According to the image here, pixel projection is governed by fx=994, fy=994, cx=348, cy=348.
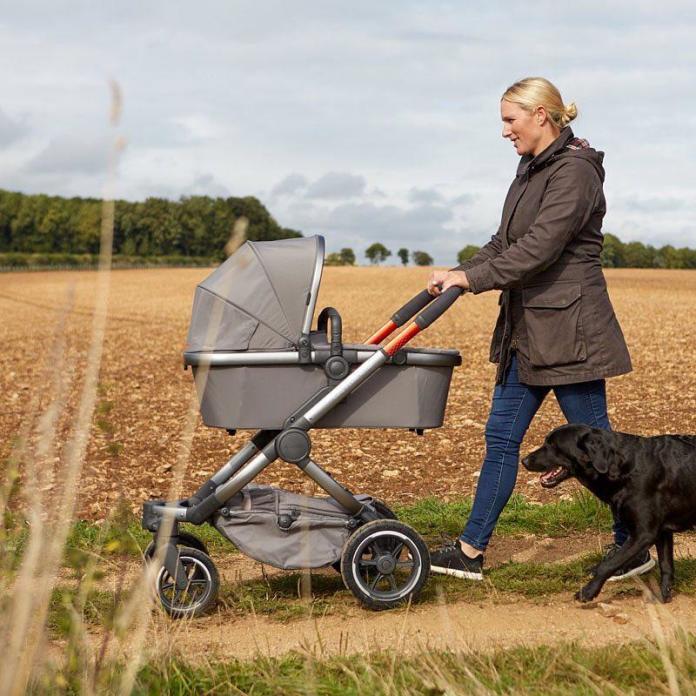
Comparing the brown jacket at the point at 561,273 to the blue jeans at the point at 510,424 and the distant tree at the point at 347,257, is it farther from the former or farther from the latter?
the distant tree at the point at 347,257

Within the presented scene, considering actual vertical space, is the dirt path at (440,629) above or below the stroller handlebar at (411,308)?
below

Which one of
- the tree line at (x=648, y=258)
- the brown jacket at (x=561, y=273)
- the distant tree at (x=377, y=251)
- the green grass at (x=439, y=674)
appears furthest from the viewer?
the distant tree at (x=377, y=251)

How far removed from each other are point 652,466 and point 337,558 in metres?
1.50

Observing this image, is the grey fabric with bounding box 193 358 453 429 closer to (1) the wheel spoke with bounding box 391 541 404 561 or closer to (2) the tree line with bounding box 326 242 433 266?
(1) the wheel spoke with bounding box 391 541 404 561

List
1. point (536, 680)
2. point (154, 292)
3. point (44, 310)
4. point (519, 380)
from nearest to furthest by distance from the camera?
point (536, 680) → point (519, 380) → point (44, 310) → point (154, 292)

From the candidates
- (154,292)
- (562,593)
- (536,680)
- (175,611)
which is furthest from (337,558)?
(154,292)

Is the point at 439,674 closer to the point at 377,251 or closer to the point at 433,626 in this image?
the point at 433,626

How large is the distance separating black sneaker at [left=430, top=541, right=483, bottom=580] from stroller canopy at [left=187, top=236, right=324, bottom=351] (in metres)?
1.41

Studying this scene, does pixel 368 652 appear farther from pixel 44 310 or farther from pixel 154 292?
pixel 154 292

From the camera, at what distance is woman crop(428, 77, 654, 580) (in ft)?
14.7

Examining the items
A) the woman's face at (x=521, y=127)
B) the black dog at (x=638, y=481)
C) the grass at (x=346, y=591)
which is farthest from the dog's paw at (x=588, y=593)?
the woman's face at (x=521, y=127)

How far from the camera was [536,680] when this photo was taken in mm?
3344

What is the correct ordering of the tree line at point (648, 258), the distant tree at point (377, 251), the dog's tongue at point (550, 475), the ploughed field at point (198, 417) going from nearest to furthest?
1. the dog's tongue at point (550, 475)
2. the ploughed field at point (198, 417)
3. the tree line at point (648, 258)
4. the distant tree at point (377, 251)

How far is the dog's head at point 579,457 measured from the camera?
4516mm
